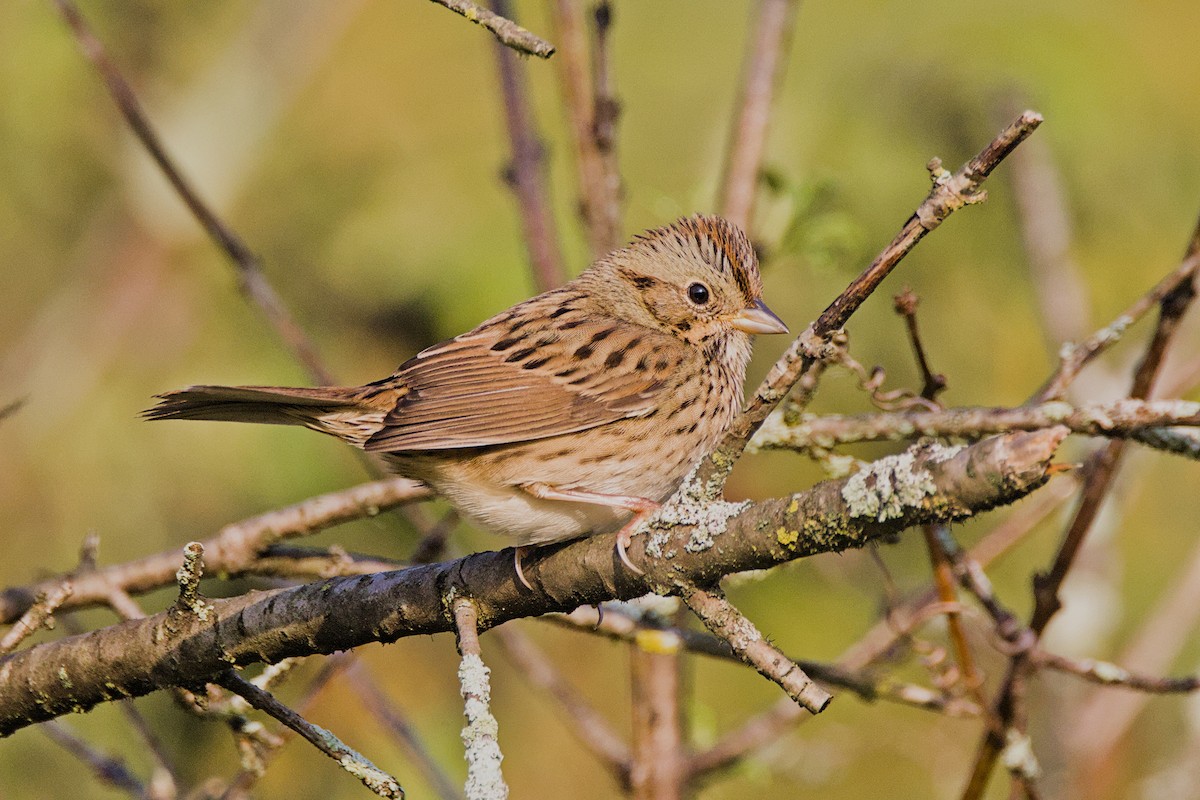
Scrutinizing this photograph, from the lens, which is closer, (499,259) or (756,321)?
(756,321)

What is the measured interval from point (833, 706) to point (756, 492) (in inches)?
34.1

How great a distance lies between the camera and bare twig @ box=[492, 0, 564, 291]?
3.91m

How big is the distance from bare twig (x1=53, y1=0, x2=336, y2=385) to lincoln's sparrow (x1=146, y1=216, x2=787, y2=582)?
1.21ft

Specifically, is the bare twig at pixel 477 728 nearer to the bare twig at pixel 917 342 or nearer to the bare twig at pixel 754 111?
the bare twig at pixel 917 342

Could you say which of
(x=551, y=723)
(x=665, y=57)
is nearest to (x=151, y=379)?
(x=551, y=723)

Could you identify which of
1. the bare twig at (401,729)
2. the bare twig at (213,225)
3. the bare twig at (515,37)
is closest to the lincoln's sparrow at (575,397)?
the bare twig at (213,225)

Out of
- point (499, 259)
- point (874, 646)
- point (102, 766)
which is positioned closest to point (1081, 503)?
point (874, 646)

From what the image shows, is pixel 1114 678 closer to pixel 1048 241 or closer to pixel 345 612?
pixel 345 612

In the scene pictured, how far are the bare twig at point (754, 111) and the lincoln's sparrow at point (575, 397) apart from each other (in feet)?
1.37

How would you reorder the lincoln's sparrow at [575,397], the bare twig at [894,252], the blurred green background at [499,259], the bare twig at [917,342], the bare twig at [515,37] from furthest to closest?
the blurred green background at [499,259] < the lincoln's sparrow at [575,397] < the bare twig at [917,342] < the bare twig at [515,37] < the bare twig at [894,252]

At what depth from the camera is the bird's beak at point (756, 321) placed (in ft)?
11.9

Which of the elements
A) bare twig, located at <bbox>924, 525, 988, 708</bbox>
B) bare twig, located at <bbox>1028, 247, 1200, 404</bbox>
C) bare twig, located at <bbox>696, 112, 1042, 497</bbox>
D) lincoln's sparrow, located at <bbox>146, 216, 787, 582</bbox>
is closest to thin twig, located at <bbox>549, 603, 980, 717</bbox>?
bare twig, located at <bbox>924, 525, 988, 708</bbox>

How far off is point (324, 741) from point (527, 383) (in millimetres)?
1340

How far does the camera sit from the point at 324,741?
2256mm
